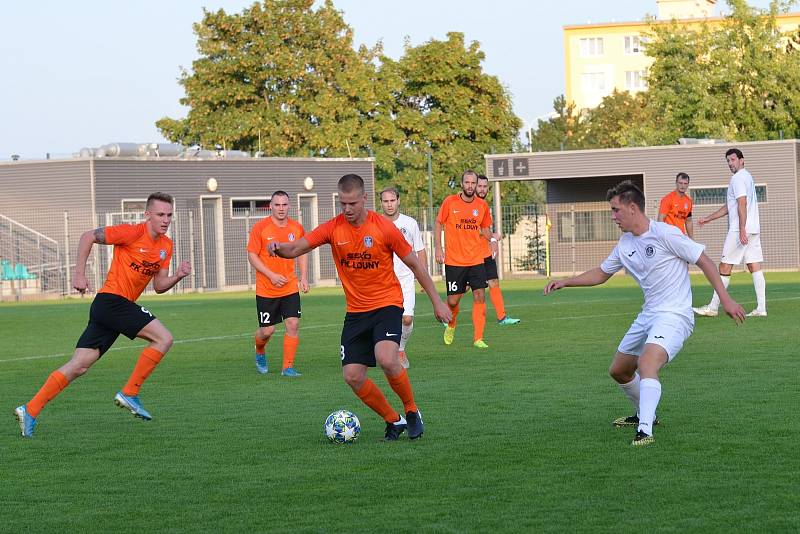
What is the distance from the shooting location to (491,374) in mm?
13070

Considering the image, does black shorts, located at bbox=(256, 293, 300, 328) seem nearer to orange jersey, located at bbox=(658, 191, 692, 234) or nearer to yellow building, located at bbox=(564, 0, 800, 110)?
orange jersey, located at bbox=(658, 191, 692, 234)

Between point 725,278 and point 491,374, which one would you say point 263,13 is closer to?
point 725,278

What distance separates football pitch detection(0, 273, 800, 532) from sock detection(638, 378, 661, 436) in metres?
0.19

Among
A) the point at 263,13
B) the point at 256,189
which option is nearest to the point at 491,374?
the point at 256,189

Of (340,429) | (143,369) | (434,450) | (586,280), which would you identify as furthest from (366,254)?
(143,369)

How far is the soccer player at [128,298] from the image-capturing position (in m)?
10.1

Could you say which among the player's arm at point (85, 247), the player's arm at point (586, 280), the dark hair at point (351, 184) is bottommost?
the player's arm at point (586, 280)

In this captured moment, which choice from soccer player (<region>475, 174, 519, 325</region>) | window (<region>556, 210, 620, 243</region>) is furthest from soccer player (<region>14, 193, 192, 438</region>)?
window (<region>556, 210, 620, 243</region>)

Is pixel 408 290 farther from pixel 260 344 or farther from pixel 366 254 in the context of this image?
pixel 366 254

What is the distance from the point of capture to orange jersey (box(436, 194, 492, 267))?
16.8 metres

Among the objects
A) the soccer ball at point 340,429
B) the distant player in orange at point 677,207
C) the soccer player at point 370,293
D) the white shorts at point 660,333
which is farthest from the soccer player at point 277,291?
the distant player in orange at point 677,207

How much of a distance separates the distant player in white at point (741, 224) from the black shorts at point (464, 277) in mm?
3773

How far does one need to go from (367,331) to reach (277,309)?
5134 mm

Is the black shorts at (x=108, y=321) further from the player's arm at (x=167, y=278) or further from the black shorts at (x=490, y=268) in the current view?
the black shorts at (x=490, y=268)
